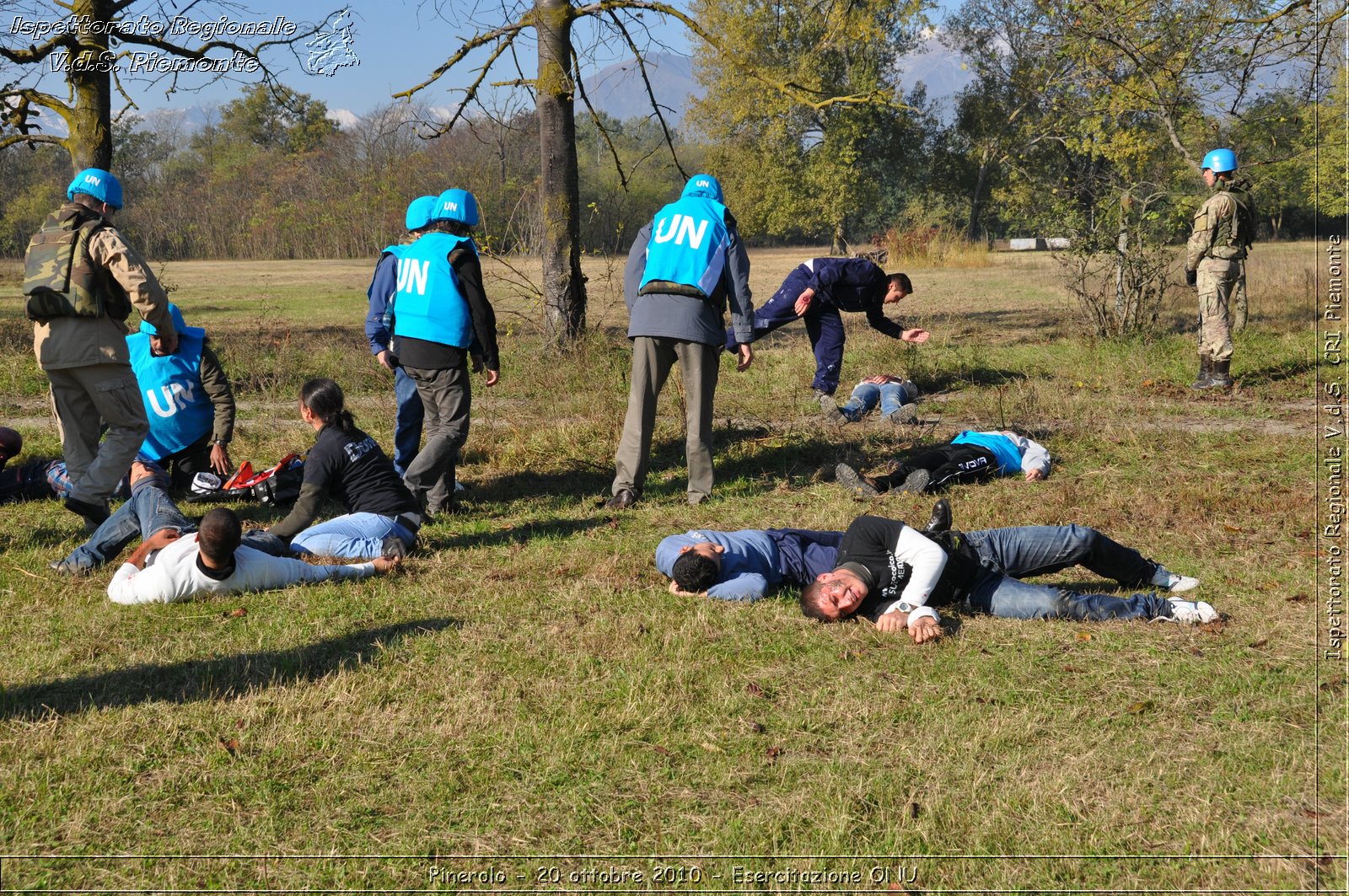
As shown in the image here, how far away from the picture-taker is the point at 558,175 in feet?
40.1

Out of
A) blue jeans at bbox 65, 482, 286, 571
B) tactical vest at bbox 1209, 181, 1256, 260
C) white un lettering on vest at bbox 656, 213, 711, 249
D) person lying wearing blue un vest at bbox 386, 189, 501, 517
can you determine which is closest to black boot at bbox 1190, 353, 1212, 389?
tactical vest at bbox 1209, 181, 1256, 260

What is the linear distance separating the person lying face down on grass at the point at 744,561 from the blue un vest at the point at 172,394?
3920mm

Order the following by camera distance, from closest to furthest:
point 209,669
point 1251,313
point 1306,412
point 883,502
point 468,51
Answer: point 209,669, point 883,502, point 1306,412, point 468,51, point 1251,313

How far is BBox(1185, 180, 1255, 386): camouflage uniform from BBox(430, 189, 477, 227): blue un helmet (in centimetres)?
783

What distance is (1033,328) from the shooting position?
54.1 feet

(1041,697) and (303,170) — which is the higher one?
(303,170)

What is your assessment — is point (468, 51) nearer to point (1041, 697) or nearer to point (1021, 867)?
point (1041, 697)

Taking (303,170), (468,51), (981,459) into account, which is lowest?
(981,459)

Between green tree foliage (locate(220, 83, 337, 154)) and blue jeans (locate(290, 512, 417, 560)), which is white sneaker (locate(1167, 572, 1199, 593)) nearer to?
blue jeans (locate(290, 512, 417, 560))

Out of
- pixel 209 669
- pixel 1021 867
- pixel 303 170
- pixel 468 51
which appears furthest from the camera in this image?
pixel 303 170

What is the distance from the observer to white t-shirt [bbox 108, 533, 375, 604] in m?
5.40

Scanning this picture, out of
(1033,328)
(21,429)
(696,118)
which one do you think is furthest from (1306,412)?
(696,118)

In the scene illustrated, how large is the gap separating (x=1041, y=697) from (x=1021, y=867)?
1244 mm

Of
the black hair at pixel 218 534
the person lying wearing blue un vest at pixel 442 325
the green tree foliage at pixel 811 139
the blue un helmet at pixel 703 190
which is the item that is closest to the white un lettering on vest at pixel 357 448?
the person lying wearing blue un vest at pixel 442 325
